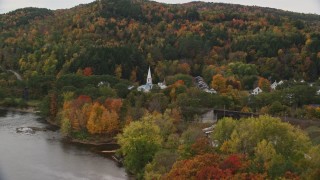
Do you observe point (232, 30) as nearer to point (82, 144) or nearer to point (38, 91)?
point (38, 91)

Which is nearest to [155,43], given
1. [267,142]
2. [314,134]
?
[314,134]

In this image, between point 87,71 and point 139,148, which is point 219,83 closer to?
point 87,71

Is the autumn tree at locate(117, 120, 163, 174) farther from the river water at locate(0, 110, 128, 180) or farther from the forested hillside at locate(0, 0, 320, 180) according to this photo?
the river water at locate(0, 110, 128, 180)

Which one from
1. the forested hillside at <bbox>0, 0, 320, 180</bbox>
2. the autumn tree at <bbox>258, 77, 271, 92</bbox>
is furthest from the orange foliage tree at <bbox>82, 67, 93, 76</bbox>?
the autumn tree at <bbox>258, 77, 271, 92</bbox>

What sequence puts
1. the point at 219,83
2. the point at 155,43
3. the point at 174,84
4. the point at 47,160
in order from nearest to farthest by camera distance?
the point at 47,160
the point at 174,84
the point at 219,83
the point at 155,43

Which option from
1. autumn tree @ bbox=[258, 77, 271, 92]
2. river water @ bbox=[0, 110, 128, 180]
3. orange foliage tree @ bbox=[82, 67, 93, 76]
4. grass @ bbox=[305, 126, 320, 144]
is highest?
grass @ bbox=[305, 126, 320, 144]

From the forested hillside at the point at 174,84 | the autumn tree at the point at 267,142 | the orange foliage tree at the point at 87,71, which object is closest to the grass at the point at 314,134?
the forested hillside at the point at 174,84
